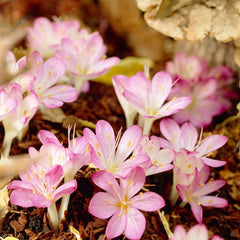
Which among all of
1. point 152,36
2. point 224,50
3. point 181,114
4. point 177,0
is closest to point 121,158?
point 181,114

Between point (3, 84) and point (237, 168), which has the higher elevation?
point (3, 84)

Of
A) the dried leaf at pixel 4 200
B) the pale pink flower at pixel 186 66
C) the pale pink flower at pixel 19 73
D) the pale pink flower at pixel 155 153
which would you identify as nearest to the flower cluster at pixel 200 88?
the pale pink flower at pixel 186 66

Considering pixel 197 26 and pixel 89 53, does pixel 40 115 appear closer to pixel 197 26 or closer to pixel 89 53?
pixel 89 53

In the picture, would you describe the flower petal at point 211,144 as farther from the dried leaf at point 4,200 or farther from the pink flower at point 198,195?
Result: the dried leaf at point 4,200

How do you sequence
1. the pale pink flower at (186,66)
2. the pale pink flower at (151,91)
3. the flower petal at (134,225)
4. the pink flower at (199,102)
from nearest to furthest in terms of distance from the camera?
the flower petal at (134,225) → the pale pink flower at (151,91) → the pink flower at (199,102) → the pale pink flower at (186,66)

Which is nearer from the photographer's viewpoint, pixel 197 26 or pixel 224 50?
pixel 197 26

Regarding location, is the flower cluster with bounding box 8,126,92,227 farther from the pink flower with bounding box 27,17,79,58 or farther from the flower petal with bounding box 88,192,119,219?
the pink flower with bounding box 27,17,79,58
